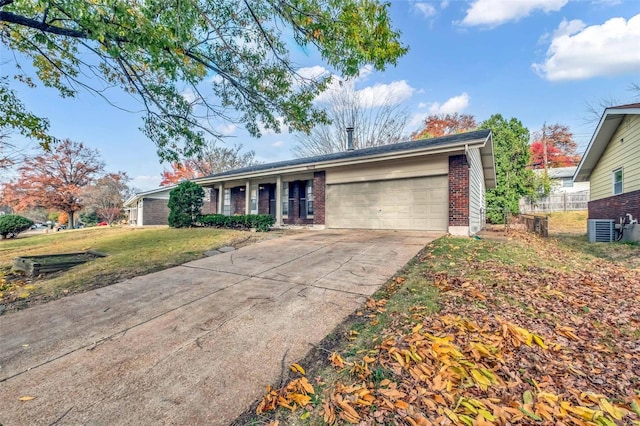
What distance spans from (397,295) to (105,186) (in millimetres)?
33972

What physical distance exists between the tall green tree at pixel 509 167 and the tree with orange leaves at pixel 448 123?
706 cm

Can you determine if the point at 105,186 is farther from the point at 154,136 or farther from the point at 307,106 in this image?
the point at 307,106

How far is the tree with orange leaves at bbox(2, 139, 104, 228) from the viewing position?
23.8 meters

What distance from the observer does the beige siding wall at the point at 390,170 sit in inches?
353

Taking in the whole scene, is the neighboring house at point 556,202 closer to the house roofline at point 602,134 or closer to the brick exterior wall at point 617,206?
the house roofline at point 602,134

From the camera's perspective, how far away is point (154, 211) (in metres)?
24.8

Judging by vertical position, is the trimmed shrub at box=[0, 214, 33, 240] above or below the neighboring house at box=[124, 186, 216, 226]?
below

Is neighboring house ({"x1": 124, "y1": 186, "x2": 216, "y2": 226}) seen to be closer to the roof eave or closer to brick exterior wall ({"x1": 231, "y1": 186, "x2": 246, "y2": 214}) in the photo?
brick exterior wall ({"x1": 231, "y1": 186, "x2": 246, "y2": 214})

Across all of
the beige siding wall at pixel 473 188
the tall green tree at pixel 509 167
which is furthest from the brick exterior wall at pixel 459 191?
the tall green tree at pixel 509 167

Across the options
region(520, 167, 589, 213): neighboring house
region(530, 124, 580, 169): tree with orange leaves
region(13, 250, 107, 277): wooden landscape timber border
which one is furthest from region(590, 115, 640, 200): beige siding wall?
region(530, 124, 580, 169): tree with orange leaves

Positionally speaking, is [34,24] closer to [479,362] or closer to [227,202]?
[479,362]

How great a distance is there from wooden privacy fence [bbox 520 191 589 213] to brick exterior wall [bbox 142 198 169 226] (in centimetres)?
3310

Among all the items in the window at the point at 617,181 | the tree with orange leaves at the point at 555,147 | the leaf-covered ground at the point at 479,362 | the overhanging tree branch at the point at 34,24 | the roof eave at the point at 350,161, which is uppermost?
the tree with orange leaves at the point at 555,147

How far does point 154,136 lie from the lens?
605 cm
